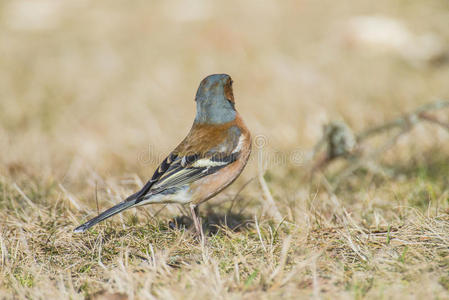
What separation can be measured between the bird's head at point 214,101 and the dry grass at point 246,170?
2.36 ft

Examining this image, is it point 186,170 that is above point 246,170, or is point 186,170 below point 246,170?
above

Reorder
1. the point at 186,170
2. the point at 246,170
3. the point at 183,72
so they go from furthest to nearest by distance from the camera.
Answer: the point at 183,72 → the point at 246,170 → the point at 186,170

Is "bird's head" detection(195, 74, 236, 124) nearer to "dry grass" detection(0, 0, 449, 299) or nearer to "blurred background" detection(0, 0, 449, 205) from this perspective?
"dry grass" detection(0, 0, 449, 299)

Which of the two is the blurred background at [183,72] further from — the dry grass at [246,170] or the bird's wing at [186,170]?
the bird's wing at [186,170]

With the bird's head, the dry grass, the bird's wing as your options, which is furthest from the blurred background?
the bird's head

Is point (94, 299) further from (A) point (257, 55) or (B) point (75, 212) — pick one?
(A) point (257, 55)

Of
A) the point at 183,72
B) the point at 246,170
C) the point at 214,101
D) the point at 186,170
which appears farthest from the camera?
the point at 183,72

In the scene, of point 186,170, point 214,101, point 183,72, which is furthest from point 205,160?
point 183,72

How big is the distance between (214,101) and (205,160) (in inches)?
22.3

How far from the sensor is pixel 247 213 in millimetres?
4438

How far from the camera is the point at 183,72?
880cm

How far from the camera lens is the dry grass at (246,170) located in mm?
2997

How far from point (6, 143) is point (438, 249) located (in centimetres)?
511

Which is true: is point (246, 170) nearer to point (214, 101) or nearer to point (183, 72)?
point (214, 101)
